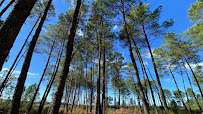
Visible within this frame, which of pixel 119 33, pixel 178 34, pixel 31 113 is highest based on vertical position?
pixel 178 34

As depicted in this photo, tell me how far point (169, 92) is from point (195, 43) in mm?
30616

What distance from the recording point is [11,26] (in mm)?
1374

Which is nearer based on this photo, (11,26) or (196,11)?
(11,26)

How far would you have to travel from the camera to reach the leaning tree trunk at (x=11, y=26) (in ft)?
4.17

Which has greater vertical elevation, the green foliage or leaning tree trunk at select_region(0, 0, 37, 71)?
the green foliage

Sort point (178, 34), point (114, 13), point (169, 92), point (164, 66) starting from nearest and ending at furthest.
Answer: point (114, 13) < point (178, 34) < point (164, 66) < point (169, 92)

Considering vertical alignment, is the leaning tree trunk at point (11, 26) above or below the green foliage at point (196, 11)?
below

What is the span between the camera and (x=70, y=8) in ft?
33.3

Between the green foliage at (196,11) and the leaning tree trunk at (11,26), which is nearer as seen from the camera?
the leaning tree trunk at (11,26)

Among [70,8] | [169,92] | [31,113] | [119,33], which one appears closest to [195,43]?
[119,33]

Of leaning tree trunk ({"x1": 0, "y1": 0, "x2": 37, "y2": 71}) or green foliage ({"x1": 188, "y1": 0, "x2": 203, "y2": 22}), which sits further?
green foliage ({"x1": 188, "y1": 0, "x2": 203, "y2": 22})

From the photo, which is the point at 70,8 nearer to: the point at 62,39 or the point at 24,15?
the point at 62,39

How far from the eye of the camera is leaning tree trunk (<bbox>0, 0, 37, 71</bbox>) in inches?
50.0

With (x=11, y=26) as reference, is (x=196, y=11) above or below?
above
